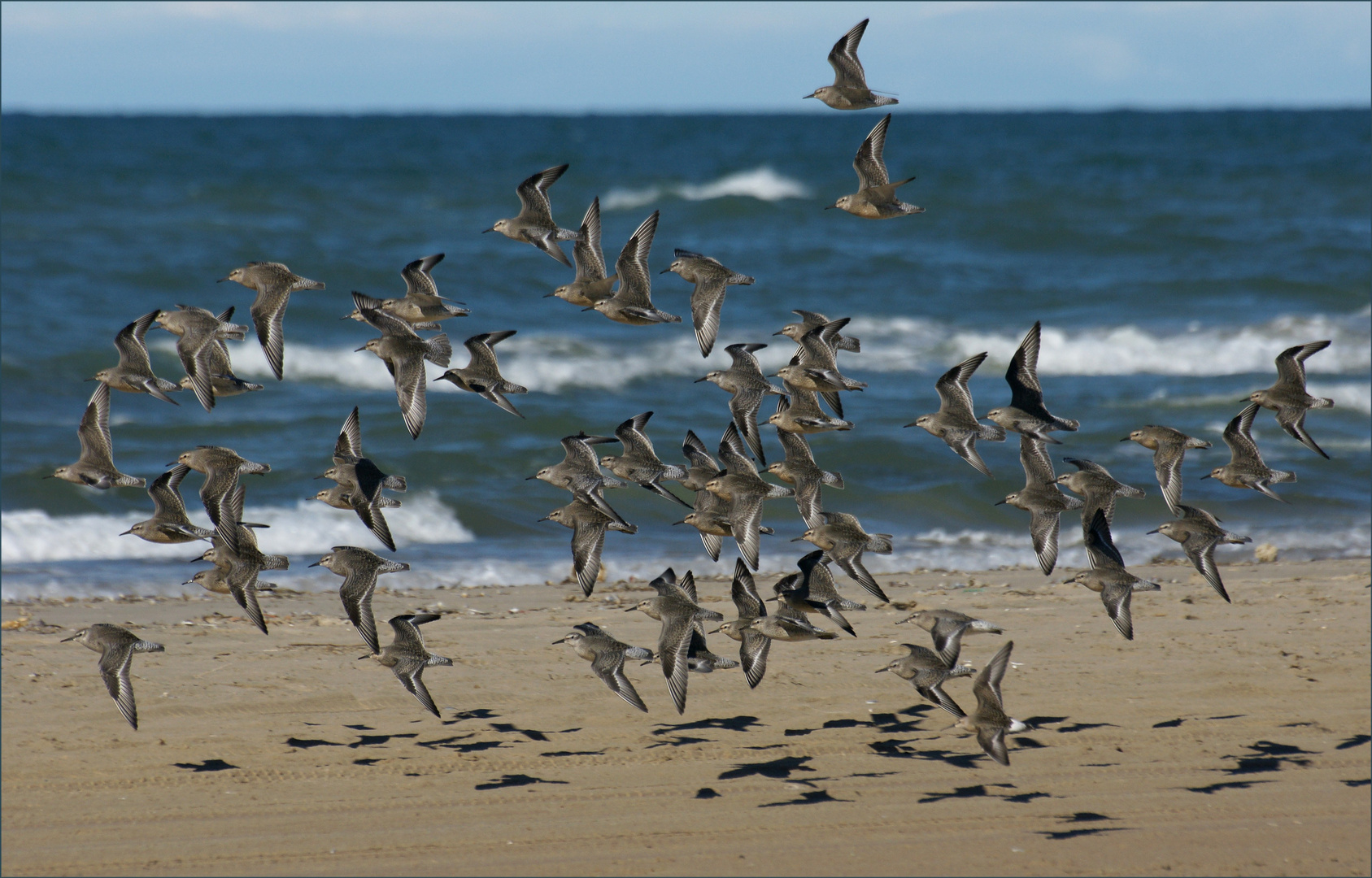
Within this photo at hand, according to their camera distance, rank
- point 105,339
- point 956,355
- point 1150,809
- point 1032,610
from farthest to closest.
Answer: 1. point 956,355
2. point 105,339
3. point 1032,610
4. point 1150,809

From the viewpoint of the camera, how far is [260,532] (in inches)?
526

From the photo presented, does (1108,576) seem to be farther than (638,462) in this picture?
No

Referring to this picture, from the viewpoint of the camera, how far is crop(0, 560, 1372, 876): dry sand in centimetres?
666

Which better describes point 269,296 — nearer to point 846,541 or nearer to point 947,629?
point 846,541

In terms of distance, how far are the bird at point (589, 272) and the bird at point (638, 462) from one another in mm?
737

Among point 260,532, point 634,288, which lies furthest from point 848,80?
point 260,532

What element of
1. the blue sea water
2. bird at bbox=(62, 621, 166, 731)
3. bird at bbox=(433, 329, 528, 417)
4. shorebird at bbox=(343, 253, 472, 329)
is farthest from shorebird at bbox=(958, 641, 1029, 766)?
the blue sea water

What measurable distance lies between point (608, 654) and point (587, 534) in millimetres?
612

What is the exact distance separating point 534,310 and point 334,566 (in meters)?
17.0

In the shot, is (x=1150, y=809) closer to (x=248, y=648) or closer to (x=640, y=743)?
(x=640, y=743)

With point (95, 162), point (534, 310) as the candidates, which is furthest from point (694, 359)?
point (95, 162)

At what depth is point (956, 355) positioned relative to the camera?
22.1 m

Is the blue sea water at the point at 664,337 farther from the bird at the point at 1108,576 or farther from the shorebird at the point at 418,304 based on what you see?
the bird at the point at 1108,576

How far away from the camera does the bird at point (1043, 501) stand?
6.73 m
